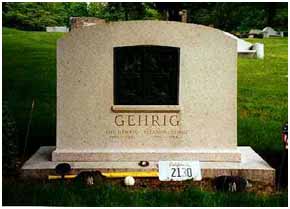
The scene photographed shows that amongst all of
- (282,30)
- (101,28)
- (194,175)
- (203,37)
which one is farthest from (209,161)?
(282,30)

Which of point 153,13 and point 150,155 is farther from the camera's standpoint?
point 153,13

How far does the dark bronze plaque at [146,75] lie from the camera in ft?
16.1

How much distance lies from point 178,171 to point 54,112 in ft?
9.56

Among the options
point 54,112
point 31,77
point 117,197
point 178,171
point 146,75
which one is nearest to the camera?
point 117,197

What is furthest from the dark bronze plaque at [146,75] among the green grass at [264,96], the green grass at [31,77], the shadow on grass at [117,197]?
the green grass at [31,77]

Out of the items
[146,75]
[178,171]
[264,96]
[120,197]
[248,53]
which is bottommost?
[120,197]

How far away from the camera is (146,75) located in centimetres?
496

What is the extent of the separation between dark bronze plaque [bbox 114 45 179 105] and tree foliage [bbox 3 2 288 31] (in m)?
0.97

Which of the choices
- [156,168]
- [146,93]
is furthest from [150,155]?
[146,93]

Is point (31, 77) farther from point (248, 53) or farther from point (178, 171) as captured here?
point (178, 171)

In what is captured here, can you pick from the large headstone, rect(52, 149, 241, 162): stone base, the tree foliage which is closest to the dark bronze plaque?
the large headstone

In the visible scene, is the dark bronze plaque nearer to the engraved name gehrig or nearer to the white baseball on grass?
the engraved name gehrig

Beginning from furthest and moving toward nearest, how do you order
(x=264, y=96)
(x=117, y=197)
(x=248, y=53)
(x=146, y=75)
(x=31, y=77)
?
(x=248, y=53), (x=31, y=77), (x=264, y=96), (x=146, y=75), (x=117, y=197)

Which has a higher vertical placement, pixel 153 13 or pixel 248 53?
pixel 153 13
